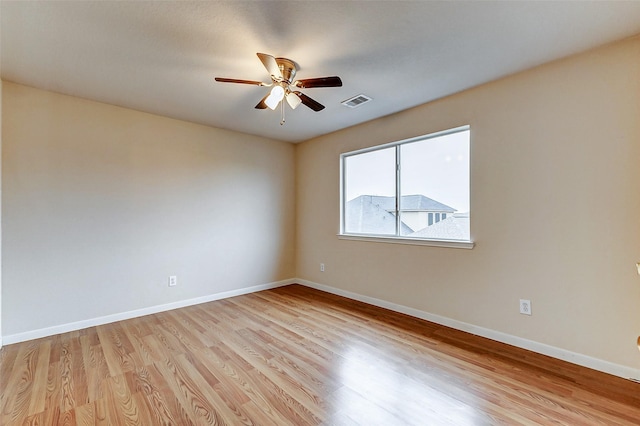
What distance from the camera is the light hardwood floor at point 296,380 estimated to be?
1.66 metres

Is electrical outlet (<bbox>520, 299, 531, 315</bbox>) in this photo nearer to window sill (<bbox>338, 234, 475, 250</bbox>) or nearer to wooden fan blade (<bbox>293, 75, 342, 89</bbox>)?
window sill (<bbox>338, 234, 475, 250</bbox>)

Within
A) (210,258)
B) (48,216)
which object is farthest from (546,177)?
(48,216)

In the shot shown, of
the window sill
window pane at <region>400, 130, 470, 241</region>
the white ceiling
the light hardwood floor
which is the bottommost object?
the light hardwood floor

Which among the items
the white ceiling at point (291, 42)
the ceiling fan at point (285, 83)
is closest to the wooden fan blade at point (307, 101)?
the ceiling fan at point (285, 83)

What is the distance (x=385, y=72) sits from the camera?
249cm

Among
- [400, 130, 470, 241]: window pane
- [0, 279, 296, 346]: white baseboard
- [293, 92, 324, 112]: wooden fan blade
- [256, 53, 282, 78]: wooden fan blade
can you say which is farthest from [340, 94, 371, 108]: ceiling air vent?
[0, 279, 296, 346]: white baseboard

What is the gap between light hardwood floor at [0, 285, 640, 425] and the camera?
166 cm

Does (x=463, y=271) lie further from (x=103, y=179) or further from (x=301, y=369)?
(x=103, y=179)

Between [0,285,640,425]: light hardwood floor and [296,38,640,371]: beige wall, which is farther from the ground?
[296,38,640,371]: beige wall

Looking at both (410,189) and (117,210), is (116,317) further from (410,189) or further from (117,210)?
(410,189)

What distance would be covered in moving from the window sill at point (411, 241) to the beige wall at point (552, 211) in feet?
0.21

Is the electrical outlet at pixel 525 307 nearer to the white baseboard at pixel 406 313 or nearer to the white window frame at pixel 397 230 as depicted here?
the white baseboard at pixel 406 313

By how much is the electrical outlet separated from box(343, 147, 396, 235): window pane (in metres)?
1.49

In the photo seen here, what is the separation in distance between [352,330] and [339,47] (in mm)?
2567
